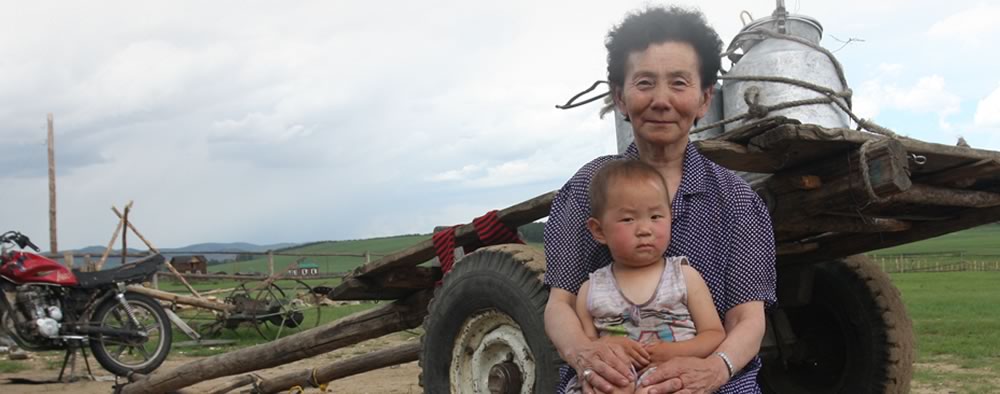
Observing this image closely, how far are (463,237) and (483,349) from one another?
19.7 inches

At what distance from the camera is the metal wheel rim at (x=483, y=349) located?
3.17 metres

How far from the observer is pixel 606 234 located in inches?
76.0

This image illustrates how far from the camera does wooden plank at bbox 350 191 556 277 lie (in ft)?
10.5

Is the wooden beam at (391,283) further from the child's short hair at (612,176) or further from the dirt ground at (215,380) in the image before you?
the child's short hair at (612,176)

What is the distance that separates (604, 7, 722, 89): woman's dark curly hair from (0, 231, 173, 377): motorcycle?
22.6ft

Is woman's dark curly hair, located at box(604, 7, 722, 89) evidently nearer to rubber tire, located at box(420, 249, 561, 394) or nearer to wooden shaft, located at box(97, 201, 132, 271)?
rubber tire, located at box(420, 249, 561, 394)

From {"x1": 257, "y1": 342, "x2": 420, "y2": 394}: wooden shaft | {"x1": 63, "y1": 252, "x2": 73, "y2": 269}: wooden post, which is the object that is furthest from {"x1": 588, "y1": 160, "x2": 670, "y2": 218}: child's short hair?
{"x1": 63, "y1": 252, "x2": 73, "y2": 269}: wooden post

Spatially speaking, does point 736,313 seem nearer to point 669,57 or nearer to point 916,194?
point 669,57

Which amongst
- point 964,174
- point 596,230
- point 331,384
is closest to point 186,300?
point 331,384

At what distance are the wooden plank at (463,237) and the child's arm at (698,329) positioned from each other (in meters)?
1.23

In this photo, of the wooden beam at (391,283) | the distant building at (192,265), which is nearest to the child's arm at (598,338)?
the wooden beam at (391,283)

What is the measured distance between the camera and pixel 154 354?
8.54 metres

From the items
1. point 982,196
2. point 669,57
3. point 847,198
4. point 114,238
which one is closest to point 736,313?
point 669,57

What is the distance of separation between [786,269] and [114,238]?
15637mm
